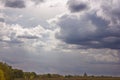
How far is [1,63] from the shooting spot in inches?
6850

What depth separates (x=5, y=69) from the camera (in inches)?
6683

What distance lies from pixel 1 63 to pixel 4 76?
1166 cm

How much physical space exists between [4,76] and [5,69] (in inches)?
245

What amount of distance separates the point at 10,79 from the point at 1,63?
9.74 meters

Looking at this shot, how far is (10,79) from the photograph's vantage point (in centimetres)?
17638

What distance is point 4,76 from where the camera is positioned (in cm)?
16425

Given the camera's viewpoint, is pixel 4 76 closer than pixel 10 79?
Yes

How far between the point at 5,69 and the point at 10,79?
8.90 m

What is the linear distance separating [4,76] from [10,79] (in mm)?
12506
